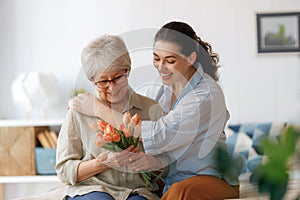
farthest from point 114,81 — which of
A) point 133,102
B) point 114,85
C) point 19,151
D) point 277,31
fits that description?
point 277,31

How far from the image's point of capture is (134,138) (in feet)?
6.08

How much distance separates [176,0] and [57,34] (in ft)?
3.12

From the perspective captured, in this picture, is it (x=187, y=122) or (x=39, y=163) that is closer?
(x=187, y=122)

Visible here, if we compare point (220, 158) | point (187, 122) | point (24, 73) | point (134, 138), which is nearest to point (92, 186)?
point (134, 138)

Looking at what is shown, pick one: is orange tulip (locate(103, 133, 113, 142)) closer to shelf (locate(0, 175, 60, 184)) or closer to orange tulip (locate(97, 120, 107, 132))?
orange tulip (locate(97, 120, 107, 132))

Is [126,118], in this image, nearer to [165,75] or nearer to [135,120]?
[135,120]

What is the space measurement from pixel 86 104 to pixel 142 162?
0.31 m

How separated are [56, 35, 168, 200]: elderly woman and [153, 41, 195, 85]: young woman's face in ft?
0.37

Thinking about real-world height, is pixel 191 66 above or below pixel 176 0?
below

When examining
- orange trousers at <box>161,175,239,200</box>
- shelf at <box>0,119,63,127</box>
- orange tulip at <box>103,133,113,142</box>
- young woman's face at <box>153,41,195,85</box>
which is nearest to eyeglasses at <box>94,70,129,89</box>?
young woman's face at <box>153,41,195,85</box>

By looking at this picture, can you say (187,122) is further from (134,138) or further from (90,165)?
(90,165)

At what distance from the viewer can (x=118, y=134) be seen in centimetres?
176

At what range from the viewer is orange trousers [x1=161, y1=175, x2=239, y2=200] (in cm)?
174

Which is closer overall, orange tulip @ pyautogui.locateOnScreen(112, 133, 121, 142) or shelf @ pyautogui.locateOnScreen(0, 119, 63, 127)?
orange tulip @ pyautogui.locateOnScreen(112, 133, 121, 142)
